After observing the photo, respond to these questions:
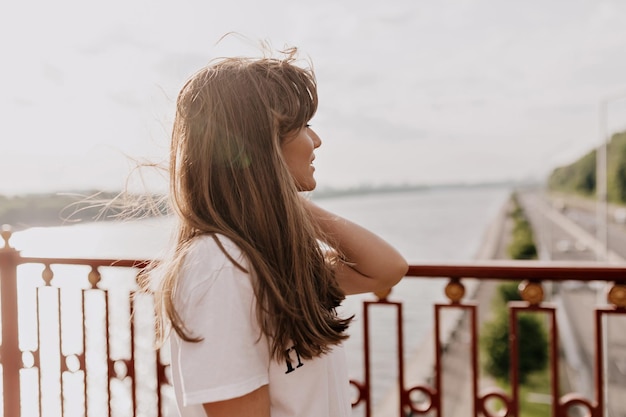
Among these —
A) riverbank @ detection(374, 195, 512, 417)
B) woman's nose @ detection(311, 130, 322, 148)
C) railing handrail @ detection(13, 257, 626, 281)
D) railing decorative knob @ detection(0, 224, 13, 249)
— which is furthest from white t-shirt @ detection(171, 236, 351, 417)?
riverbank @ detection(374, 195, 512, 417)

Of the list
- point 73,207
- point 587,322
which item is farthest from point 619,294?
point 587,322

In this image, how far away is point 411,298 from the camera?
137 feet

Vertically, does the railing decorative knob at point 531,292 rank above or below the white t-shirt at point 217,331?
below

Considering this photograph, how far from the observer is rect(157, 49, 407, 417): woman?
97 cm

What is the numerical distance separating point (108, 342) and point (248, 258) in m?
1.90

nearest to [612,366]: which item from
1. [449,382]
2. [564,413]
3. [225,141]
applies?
[449,382]

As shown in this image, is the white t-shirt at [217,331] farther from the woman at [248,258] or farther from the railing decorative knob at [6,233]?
the railing decorative knob at [6,233]

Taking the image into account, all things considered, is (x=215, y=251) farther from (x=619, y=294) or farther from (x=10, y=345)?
(x=10, y=345)

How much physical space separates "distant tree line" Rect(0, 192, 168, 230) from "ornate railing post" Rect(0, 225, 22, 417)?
267 millimetres

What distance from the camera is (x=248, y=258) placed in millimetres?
1020

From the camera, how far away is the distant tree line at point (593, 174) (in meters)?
28.3

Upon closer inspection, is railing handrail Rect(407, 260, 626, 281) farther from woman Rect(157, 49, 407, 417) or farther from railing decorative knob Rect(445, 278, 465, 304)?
woman Rect(157, 49, 407, 417)

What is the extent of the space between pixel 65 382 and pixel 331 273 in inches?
83.0

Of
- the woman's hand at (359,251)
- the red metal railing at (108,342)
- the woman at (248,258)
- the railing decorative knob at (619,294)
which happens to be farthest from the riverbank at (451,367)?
the woman at (248,258)
